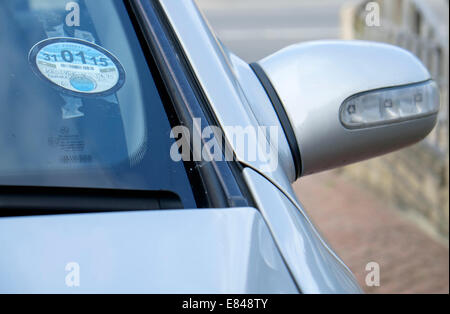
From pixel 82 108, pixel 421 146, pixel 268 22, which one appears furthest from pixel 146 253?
pixel 268 22

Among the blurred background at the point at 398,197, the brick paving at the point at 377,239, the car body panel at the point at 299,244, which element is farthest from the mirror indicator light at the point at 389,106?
the blurred background at the point at 398,197

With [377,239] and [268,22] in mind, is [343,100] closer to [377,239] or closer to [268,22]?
[377,239]

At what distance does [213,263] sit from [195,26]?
69 centimetres

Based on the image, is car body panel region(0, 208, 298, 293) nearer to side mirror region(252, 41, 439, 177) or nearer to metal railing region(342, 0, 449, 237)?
side mirror region(252, 41, 439, 177)

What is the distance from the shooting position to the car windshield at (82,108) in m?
1.34

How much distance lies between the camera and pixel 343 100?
168 centimetres

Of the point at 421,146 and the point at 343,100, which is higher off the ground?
the point at 343,100

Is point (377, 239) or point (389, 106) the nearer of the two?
point (389, 106)

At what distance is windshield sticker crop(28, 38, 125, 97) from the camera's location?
56.7 inches

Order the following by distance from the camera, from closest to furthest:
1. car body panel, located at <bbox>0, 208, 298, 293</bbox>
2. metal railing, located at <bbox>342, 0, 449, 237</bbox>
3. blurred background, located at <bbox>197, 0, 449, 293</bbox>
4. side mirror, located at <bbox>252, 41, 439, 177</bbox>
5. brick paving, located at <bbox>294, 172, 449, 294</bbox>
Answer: car body panel, located at <bbox>0, 208, 298, 293</bbox> < side mirror, located at <bbox>252, 41, 439, 177</bbox> < brick paving, located at <bbox>294, 172, 449, 294</bbox> < blurred background, located at <bbox>197, 0, 449, 293</bbox> < metal railing, located at <bbox>342, 0, 449, 237</bbox>

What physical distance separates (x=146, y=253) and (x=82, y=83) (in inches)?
20.1

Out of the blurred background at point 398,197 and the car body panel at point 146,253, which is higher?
the car body panel at point 146,253

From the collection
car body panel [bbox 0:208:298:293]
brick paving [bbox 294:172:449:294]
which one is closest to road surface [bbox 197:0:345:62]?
brick paving [bbox 294:172:449:294]

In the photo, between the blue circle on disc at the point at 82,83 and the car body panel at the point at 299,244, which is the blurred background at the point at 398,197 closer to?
the car body panel at the point at 299,244
